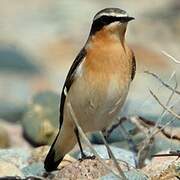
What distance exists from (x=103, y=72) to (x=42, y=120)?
11.2ft

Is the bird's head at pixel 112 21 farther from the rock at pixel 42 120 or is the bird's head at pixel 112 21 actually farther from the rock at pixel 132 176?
the rock at pixel 42 120

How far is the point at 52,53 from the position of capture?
50.8ft

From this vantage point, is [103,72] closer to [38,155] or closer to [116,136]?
[38,155]

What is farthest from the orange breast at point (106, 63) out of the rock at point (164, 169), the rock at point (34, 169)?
the rock at point (34, 169)

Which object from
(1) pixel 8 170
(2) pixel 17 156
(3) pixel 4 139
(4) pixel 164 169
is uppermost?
(4) pixel 164 169

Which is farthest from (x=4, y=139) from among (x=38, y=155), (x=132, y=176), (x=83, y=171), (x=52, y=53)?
(x=52, y=53)

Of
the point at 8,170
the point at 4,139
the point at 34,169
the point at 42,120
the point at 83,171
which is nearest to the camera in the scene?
the point at 83,171

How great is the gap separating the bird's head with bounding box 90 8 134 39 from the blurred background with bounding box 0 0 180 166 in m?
1.42

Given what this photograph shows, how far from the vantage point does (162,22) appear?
1778 centimetres

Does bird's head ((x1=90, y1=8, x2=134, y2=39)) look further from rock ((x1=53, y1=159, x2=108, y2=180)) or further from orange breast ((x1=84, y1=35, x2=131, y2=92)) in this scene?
rock ((x1=53, y1=159, x2=108, y2=180))

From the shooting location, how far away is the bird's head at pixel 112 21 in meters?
6.51

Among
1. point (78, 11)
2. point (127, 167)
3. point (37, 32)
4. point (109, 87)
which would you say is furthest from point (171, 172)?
point (78, 11)

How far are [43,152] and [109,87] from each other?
1.28m

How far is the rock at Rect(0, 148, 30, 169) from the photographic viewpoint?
7477 mm
